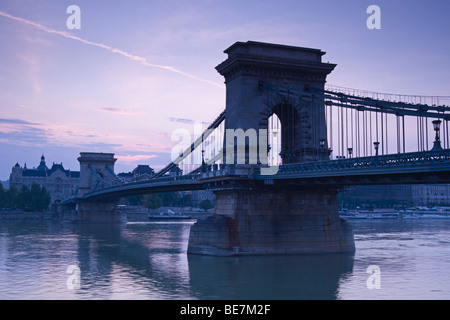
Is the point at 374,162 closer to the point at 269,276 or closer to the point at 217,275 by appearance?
the point at 269,276

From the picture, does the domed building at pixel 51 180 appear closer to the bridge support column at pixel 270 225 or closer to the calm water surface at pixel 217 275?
the calm water surface at pixel 217 275

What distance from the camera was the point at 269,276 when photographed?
107 ft

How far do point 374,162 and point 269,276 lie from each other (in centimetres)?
891

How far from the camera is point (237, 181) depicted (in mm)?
40594

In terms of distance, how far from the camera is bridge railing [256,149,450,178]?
27234 mm

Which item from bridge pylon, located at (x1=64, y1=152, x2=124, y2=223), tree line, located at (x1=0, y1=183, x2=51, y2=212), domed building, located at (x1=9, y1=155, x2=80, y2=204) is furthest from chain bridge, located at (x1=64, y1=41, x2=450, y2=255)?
domed building, located at (x1=9, y1=155, x2=80, y2=204)

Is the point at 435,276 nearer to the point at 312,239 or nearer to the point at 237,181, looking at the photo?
the point at 312,239

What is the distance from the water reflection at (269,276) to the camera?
27.7m

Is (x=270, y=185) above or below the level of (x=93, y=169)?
below

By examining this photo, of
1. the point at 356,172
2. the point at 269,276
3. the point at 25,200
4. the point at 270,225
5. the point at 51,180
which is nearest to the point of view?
the point at 356,172

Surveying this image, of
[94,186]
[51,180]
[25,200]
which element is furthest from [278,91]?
[51,180]

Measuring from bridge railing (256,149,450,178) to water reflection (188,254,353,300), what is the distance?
20.6 feet
